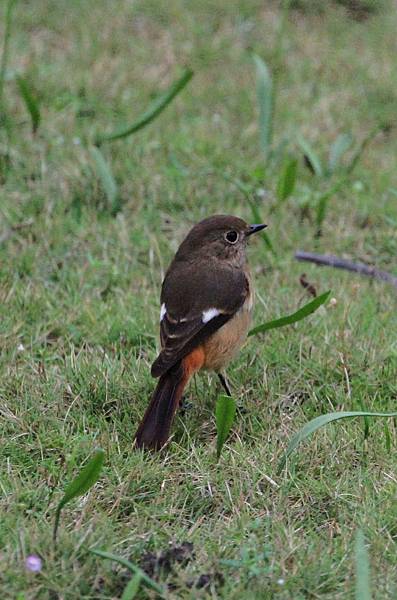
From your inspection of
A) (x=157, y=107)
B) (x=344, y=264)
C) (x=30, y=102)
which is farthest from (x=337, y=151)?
(x=30, y=102)

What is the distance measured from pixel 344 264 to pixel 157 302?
126 cm

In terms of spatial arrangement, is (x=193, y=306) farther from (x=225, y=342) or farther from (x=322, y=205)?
(x=322, y=205)

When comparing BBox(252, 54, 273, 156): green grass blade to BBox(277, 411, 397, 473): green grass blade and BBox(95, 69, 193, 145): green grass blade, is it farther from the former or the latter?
BBox(277, 411, 397, 473): green grass blade

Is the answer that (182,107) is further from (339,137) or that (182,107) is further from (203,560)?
(203,560)

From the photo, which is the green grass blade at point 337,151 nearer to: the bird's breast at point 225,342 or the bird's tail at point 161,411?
the bird's breast at point 225,342

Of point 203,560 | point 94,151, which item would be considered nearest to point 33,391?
point 203,560

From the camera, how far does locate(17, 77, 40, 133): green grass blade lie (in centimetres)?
703

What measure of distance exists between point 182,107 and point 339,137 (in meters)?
1.30

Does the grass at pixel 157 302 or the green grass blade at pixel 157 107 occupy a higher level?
the green grass blade at pixel 157 107

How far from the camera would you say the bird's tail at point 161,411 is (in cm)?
463

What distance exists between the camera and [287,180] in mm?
6781

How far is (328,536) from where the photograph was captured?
4.16 m

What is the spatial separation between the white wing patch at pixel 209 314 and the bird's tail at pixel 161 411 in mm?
336

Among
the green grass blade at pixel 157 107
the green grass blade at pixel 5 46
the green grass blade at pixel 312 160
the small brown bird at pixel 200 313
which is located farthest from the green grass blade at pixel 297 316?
the green grass blade at pixel 5 46
